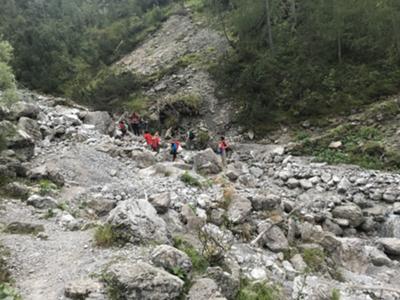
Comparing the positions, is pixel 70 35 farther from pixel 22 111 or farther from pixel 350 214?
pixel 350 214

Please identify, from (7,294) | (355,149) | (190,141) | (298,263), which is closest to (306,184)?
(355,149)

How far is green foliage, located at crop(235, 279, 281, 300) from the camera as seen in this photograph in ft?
27.8

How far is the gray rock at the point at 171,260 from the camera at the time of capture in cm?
814

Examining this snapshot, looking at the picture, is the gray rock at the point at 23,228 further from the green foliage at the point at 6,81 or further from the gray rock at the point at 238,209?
the green foliage at the point at 6,81

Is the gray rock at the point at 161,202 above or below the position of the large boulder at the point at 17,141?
below

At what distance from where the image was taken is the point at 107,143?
20.7m

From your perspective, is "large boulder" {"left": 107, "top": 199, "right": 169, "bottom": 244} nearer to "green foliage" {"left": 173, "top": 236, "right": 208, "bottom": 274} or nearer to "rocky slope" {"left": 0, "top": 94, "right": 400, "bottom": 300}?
"rocky slope" {"left": 0, "top": 94, "right": 400, "bottom": 300}

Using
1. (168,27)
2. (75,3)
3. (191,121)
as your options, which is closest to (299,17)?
(191,121)

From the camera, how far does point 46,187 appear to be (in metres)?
14.0

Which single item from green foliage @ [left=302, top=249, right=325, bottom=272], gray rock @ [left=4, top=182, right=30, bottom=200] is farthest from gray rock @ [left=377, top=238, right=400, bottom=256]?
gray rock @ [left=4, top=182, right=30, bottom=200]

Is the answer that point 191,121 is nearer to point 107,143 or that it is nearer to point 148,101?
point 148,101

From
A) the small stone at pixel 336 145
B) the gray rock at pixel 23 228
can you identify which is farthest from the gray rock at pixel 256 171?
the gray rock at pixel 23 228

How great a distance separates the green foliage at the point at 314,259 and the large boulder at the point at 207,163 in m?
8.15

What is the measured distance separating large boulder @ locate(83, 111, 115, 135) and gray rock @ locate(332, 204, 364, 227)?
1489 centimetres
